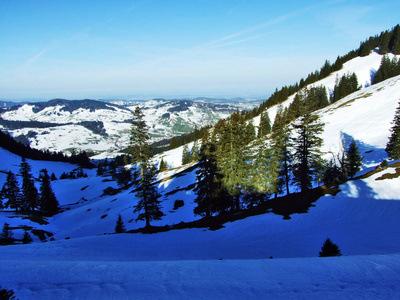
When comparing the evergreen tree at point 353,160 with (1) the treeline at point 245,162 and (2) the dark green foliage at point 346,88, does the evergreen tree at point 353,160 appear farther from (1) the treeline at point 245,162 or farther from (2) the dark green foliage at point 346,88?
(2) the dark green foliage at point 346,88

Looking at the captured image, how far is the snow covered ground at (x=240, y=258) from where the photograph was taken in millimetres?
6145

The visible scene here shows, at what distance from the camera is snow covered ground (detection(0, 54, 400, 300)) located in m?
6.14

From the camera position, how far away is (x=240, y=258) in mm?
13211

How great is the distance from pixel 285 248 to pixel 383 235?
21.1 feet

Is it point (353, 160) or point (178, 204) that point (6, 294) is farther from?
point (353, 160)

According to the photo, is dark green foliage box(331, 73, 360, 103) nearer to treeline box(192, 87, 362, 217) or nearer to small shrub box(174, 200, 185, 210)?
treeline box(192, 87, 362, 217)

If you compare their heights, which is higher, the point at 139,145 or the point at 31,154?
the point at 139,145

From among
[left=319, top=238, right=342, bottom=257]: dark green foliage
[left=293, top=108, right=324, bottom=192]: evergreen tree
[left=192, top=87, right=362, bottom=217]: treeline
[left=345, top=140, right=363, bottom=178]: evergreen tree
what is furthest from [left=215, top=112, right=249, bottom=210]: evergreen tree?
[left=345, top=140, right=363, bottom=178]: evergreen tree

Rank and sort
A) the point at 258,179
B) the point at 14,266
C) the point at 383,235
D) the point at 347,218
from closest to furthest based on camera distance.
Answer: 1. the point at 14,266
2. the point at 383,235
3. the point at 347,218
4. the point at 258,179

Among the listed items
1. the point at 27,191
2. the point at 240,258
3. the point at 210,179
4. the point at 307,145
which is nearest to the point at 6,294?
the point at 240,258

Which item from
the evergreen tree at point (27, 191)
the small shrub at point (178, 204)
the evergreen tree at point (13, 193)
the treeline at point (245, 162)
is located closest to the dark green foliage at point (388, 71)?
the treeline at point (245, 162)

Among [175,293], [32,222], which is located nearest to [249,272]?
[175,293]

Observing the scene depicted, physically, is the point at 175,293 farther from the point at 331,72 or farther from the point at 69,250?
the point at 331,72

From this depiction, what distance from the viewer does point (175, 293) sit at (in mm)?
6055
